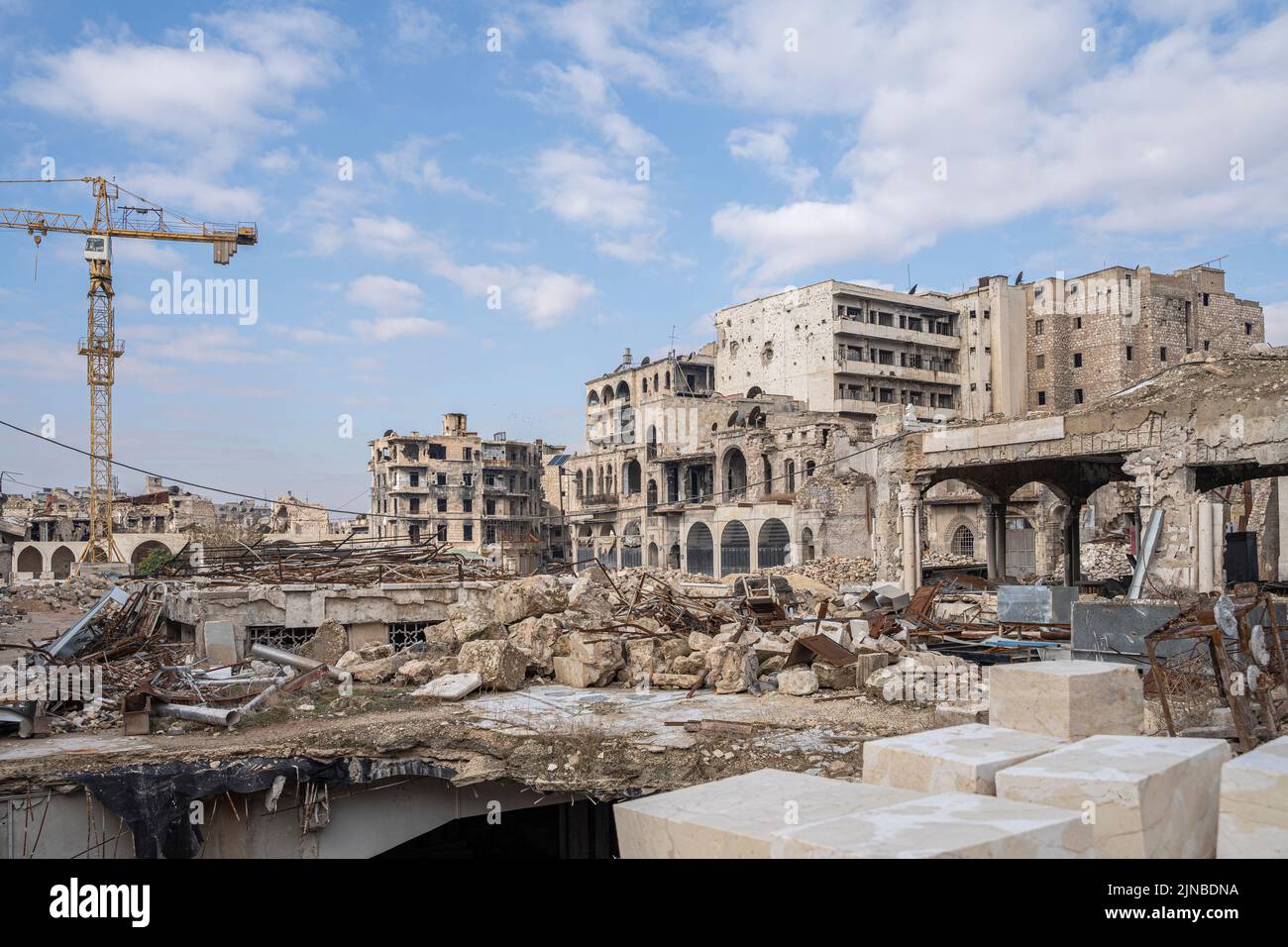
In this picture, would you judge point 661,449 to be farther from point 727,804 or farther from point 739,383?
point 727,804

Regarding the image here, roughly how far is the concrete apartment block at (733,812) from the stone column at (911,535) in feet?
55.6

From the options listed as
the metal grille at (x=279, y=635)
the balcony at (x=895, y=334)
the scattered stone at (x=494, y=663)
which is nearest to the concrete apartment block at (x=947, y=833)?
the scattered stone at (x=494, y=663)

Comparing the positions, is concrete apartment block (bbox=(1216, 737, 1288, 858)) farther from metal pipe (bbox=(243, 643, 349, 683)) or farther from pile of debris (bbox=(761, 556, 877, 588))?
pile of debris (bbox=(761, 556, 877, 588))

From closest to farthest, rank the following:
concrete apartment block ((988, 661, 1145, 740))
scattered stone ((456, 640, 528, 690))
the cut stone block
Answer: concrete apartment block ((988, 661, 1145, 740)), the cut stone block, scattered stone ((456, 640, 528, 690))

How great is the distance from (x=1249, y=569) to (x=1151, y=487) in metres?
13.5

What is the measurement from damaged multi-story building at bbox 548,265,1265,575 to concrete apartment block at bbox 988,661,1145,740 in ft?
129

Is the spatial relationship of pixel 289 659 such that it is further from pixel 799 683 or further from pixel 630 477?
pixel 630 477

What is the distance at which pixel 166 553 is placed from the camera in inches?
2296

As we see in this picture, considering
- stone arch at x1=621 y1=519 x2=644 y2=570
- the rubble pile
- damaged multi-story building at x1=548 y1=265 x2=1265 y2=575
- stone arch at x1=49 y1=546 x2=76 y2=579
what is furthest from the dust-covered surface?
stone arch at x1=49 y1=546 x2=76 y2=579

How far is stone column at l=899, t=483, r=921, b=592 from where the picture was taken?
20.9 meters

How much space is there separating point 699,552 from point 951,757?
144 feet

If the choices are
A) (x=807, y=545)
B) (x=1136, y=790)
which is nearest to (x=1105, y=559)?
(x=807, y=545)

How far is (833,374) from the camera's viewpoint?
54.2 m
